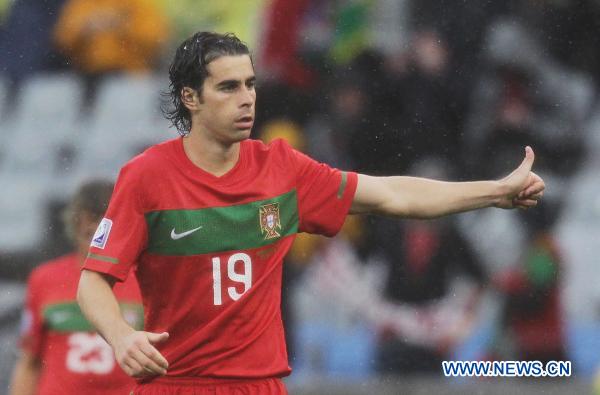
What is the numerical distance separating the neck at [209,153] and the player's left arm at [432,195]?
556 mm

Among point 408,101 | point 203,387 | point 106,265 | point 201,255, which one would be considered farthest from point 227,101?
point 408,101

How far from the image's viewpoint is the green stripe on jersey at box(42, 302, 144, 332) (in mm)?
6203

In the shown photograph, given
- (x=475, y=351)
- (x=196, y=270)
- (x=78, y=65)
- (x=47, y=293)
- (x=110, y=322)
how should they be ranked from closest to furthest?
(x=110, y=322) < (x=196, y=270) < (x=47, y=293) < (x=475, y=351) < (x=78, y=65)

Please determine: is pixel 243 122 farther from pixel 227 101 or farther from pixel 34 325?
pixel 34 325

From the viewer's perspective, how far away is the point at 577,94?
10.5 meters

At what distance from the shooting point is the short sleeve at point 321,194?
507 cm

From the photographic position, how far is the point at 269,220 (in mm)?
4930

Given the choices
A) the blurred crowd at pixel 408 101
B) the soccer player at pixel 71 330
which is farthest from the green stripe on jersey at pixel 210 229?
the blurred crowd at pixel 408 101

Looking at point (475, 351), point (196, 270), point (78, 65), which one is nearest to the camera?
point (196, 270)

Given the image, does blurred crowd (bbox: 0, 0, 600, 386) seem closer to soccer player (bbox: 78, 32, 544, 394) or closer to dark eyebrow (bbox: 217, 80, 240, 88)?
soccer player (bbox: 78, 32, 544, 394)

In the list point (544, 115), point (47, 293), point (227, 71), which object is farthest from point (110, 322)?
point (544, 115)

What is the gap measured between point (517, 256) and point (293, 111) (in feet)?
6.82

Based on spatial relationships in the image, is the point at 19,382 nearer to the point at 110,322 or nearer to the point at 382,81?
the point at 110,322

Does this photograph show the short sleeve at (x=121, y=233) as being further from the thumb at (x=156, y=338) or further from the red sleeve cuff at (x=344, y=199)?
the red sleeve cuff at (x=344, y=199)
